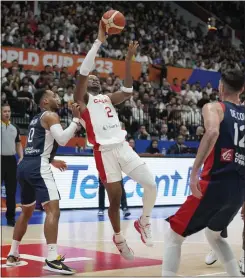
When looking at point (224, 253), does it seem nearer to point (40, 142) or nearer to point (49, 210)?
point (49, 210)

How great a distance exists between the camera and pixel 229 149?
4629 millimetres

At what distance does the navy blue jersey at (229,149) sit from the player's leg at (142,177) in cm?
204

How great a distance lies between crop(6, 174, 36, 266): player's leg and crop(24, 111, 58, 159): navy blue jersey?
0.37 metres

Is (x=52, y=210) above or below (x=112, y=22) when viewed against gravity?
below

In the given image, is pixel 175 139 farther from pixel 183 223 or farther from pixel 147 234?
pixel 183 223

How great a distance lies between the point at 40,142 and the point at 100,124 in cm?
72

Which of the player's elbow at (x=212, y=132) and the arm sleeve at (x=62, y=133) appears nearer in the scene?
the player's elbow at (x=212, y=132)

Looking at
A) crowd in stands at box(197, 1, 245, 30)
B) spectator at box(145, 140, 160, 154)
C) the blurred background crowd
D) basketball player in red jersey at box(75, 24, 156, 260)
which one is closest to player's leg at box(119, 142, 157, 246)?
basketball player in red jersey at box(75, 24, 156, 260)

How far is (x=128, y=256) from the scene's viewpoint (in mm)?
6484

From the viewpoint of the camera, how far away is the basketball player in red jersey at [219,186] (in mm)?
4590

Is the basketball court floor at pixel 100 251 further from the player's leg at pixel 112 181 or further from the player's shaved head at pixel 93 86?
the player's shaved head at pixel 93 86

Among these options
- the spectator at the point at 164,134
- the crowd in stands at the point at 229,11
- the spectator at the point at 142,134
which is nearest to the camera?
the spectator at the point at 142,134

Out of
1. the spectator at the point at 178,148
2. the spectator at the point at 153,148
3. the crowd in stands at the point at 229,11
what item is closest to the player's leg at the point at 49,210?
the spectator at the point at 153,148

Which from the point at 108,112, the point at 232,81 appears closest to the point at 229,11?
the point at 108,112
